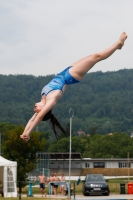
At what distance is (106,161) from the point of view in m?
105

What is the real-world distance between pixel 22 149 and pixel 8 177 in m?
4.31

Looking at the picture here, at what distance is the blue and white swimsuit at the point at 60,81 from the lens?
30.1 feet

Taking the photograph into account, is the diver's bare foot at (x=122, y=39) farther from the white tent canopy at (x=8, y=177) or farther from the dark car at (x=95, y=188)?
the dark car at (x=95, y=188)

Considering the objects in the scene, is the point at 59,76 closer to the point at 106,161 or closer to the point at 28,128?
the point at 28,128

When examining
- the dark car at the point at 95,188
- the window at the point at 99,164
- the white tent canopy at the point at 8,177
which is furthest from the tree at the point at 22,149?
the window at the point at 99,164

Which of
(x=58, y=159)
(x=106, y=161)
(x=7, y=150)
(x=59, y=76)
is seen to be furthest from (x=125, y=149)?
(x=59, y=76)

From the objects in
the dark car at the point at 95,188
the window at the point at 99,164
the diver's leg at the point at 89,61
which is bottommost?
the dark car at the point at 95,188

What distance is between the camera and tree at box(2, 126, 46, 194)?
111 ft

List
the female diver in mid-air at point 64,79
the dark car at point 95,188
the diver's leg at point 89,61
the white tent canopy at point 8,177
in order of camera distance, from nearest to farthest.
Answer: the female diver in mid-air at point 64,79, the diver's leg at point 89,61, the white tent canopy at point 8,177, the dark car at point 95,188

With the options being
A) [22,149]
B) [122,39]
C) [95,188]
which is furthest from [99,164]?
[122,39]

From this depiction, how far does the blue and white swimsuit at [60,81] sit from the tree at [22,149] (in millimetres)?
24243

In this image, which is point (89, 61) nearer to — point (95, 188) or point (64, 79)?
point (64, 79)

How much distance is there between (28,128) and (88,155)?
4659 inches

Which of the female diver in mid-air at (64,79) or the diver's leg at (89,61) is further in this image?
the diver's leg at (89,61)
